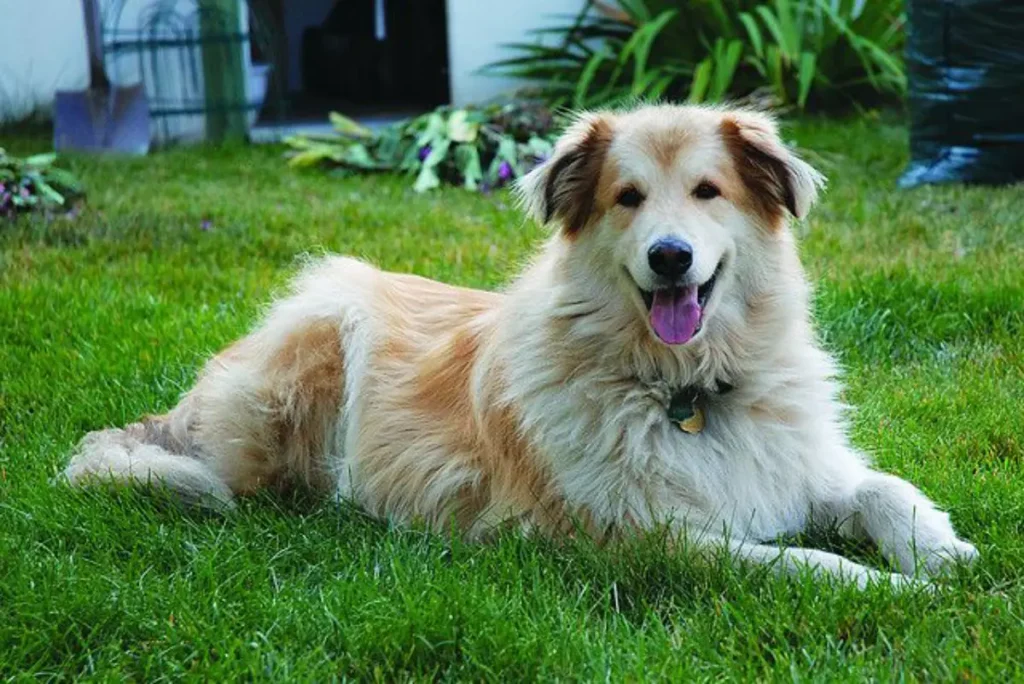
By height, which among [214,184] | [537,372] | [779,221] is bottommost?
[214,184]

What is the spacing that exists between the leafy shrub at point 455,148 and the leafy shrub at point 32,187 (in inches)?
85.4

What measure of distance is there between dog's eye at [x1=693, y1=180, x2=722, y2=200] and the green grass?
0.85 m

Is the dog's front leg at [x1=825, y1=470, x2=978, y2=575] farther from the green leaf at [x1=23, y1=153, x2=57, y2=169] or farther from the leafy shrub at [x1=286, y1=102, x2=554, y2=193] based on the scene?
the green leaf at [x1=23, y1=153, x2=57, y2=169]

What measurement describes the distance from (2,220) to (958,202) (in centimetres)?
515

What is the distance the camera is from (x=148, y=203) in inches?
311

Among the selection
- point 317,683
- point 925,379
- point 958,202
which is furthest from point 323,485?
point 958,202

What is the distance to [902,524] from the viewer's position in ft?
10.2

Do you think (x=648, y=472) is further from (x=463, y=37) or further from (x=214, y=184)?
(x=463, y=37)

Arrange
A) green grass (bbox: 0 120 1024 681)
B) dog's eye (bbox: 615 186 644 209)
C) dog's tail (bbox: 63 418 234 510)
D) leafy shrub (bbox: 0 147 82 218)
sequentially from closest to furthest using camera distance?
green grass (bbox: 0 120 1024 681), dog's eye (bbox: 615 186 644 209), dog's tail (bbox: 63 418 234 510), leafy shrub (bbox: 0 147 82 218)

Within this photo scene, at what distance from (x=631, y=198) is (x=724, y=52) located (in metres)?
7.73

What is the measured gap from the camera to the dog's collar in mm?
3287

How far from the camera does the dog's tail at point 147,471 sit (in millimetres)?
3645

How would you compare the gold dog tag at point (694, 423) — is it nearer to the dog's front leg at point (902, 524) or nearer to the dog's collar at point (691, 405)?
the dog's collar at point (691, 405)

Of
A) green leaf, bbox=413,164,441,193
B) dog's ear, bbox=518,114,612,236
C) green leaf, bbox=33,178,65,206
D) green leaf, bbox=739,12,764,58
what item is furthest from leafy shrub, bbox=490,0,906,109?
dog's ear, bbox=518,114,612,236
